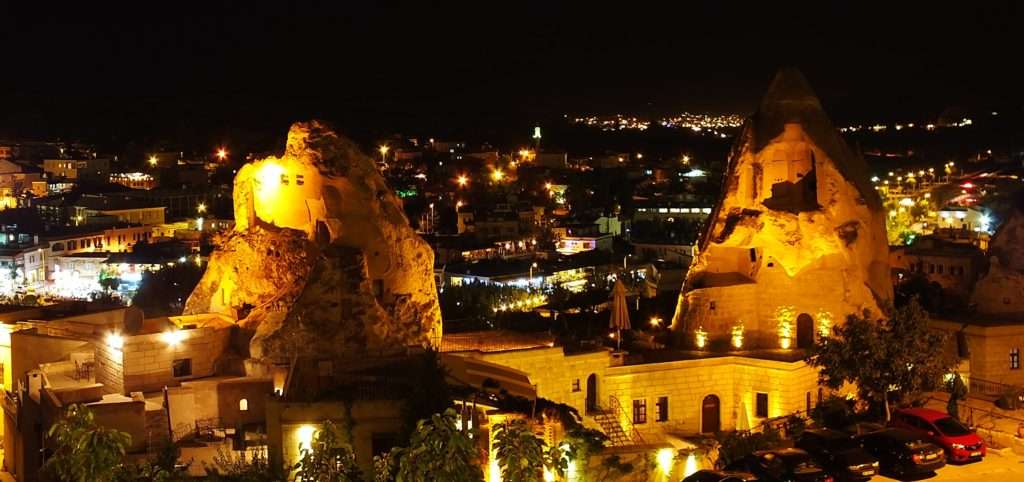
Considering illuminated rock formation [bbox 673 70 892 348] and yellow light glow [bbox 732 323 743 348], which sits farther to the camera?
yellow light glow [bbox 732 323 743 348]

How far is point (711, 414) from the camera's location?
3038cm

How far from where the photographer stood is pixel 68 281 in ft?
194

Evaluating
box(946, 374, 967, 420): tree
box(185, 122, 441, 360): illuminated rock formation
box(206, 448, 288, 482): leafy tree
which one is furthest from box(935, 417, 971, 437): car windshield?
box(206, 448, 288, 482): leafy tree

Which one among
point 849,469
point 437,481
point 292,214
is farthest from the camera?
point 292,214

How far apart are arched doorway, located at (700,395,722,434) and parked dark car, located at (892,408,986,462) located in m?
8.08

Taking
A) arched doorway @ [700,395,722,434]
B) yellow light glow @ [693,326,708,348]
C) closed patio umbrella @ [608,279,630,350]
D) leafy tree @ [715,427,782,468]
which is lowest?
arched doorway @ [700,395,722,434]

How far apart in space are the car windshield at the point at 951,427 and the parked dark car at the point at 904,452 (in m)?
0.71

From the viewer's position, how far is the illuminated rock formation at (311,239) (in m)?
28.5

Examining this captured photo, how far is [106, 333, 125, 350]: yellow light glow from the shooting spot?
25.0 meters

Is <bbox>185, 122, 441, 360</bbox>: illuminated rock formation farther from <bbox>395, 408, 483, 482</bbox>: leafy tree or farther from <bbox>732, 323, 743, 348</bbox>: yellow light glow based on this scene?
<bbox>395, 408, 483, 482</bbox>: leafy tree

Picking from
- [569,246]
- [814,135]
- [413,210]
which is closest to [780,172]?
[814,135]

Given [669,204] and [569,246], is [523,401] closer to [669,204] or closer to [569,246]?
[569,246]

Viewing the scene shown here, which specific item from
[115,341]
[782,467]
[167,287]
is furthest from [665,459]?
[167,287]

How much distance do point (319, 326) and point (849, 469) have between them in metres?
12.2
